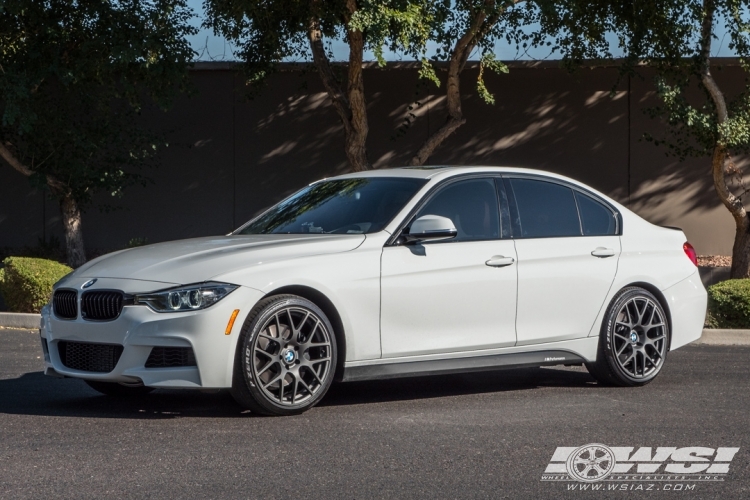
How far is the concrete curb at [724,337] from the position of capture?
40.1 ft

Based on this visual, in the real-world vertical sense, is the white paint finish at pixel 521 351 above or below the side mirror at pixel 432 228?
below

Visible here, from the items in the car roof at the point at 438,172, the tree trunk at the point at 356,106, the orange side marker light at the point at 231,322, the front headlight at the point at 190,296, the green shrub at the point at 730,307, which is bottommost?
the green shrub at the point at 730,307

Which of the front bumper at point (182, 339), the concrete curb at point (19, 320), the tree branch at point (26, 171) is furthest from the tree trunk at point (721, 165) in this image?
the front bumper at point (182, 339)

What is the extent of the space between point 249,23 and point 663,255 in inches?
452

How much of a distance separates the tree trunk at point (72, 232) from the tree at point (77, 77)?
0.06 feet

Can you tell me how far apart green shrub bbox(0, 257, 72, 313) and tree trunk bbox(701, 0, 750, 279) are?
9.62 m

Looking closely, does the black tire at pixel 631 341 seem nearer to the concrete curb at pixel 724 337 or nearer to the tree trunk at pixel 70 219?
the concrete curb at pixel 724 337

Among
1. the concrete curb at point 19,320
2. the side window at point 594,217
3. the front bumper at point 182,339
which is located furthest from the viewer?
the concrete curb at point 19,320

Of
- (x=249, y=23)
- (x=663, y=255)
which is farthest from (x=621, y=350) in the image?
(x=249, y=23)

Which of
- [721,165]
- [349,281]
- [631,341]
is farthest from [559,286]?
[721,165]

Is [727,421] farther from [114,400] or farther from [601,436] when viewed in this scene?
[114,400]

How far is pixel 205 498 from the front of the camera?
495 cm

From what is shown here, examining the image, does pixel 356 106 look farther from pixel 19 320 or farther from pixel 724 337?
pixel 724 337

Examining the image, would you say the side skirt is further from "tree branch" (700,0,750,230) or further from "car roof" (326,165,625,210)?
"tree branch" (700,0,750,230)
